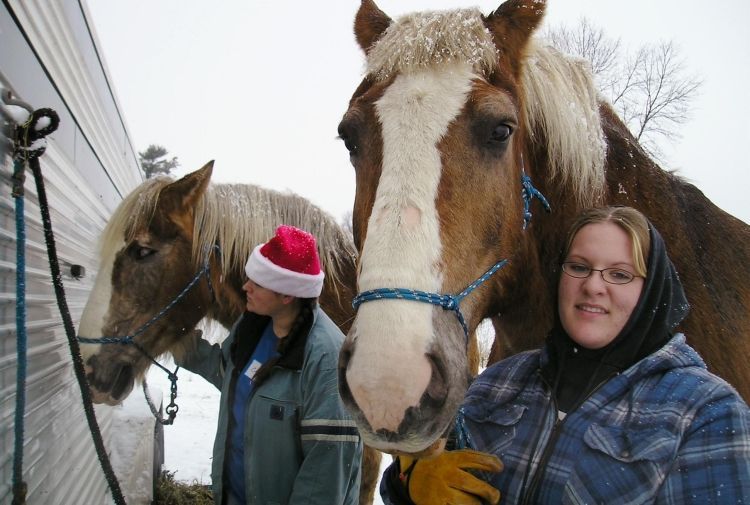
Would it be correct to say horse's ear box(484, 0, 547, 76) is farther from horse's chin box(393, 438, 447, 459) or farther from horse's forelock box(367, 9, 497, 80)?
horse's chin box(393, 438, 447, 459)

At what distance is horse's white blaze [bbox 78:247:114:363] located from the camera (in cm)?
309

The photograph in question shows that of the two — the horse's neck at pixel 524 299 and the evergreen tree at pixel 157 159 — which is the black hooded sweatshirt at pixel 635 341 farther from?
the evergreen tree at pixel 157 159

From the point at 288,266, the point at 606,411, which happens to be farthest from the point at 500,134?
the point at 288,266

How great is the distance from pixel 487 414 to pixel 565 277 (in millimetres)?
512

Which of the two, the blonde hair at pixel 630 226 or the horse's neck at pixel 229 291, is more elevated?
the blonde hair at pixel 630 226

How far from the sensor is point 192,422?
23.1ft

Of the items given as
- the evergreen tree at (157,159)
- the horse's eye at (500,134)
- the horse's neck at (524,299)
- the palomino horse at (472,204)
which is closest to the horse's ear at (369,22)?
the palomino horse at (472,204)

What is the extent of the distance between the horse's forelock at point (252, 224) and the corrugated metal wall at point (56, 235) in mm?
856

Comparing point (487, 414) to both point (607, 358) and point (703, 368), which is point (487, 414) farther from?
point (703, 368)

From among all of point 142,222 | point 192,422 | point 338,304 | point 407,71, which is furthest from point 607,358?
point 192,422

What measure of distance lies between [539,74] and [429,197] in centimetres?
97

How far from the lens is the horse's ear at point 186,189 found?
10.9 ft

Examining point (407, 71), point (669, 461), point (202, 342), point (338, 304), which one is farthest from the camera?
point (338, 304)

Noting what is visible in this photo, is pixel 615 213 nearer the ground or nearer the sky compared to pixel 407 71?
nearer the ground
